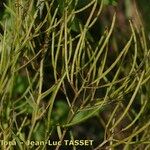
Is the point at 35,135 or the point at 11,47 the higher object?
the point at 11,47

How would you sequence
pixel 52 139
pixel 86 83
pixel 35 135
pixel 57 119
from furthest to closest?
pixel 52 139 → pixel 57 119 → pixel 35 135 → pixel 86 83

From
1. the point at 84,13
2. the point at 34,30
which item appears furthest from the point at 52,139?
the point at 34,30

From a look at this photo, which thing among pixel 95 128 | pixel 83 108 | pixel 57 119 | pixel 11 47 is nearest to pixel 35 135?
pixel 57 119

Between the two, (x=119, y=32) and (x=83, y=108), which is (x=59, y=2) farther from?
(x=119, y=32)

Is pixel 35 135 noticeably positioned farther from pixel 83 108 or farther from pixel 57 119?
pixel 83 108

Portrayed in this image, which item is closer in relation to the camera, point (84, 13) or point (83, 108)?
point (83, 108)

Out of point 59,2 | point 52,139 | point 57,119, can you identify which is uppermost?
point 59,2

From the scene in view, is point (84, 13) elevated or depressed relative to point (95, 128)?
elevated

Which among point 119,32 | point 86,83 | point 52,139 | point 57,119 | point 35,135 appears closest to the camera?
point 86,83

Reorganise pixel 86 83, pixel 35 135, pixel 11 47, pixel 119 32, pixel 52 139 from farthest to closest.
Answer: pixel 119 32
pixel 52 139
pixel 35 135
pixel 86 83
pixel 11 47
